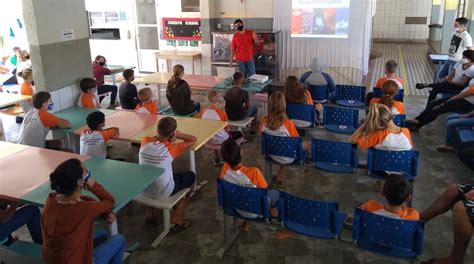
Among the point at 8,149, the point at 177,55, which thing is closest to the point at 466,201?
the point at 8,149

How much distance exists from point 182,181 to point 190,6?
21.6ft

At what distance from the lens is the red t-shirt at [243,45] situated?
798cm

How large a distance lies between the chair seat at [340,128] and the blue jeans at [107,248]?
298cm

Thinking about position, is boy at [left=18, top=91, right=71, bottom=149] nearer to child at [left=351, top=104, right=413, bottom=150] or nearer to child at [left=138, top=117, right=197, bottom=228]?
child at [left=138, top=117, right=197, bottom=228]

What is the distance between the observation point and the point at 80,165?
8.15 ft

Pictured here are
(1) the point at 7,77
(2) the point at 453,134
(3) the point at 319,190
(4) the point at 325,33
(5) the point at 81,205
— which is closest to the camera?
(5) the point at 81,205

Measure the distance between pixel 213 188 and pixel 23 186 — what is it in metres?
1.99

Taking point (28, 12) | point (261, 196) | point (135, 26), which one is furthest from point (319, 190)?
point (135, 26)

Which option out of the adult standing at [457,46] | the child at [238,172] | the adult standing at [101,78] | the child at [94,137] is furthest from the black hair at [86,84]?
the adult standing at [457,46]

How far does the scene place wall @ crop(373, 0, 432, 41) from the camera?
1499 centimetres

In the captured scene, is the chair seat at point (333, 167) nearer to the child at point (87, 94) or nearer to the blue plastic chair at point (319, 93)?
the blue plastic chair at point (319, 93)

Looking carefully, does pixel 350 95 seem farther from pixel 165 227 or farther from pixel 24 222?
pixel 24 222

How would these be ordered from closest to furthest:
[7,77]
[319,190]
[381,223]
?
[381,223], [319,190], [7,77]

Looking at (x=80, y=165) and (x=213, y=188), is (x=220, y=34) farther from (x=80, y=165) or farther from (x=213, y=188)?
(x=80, y=165)
